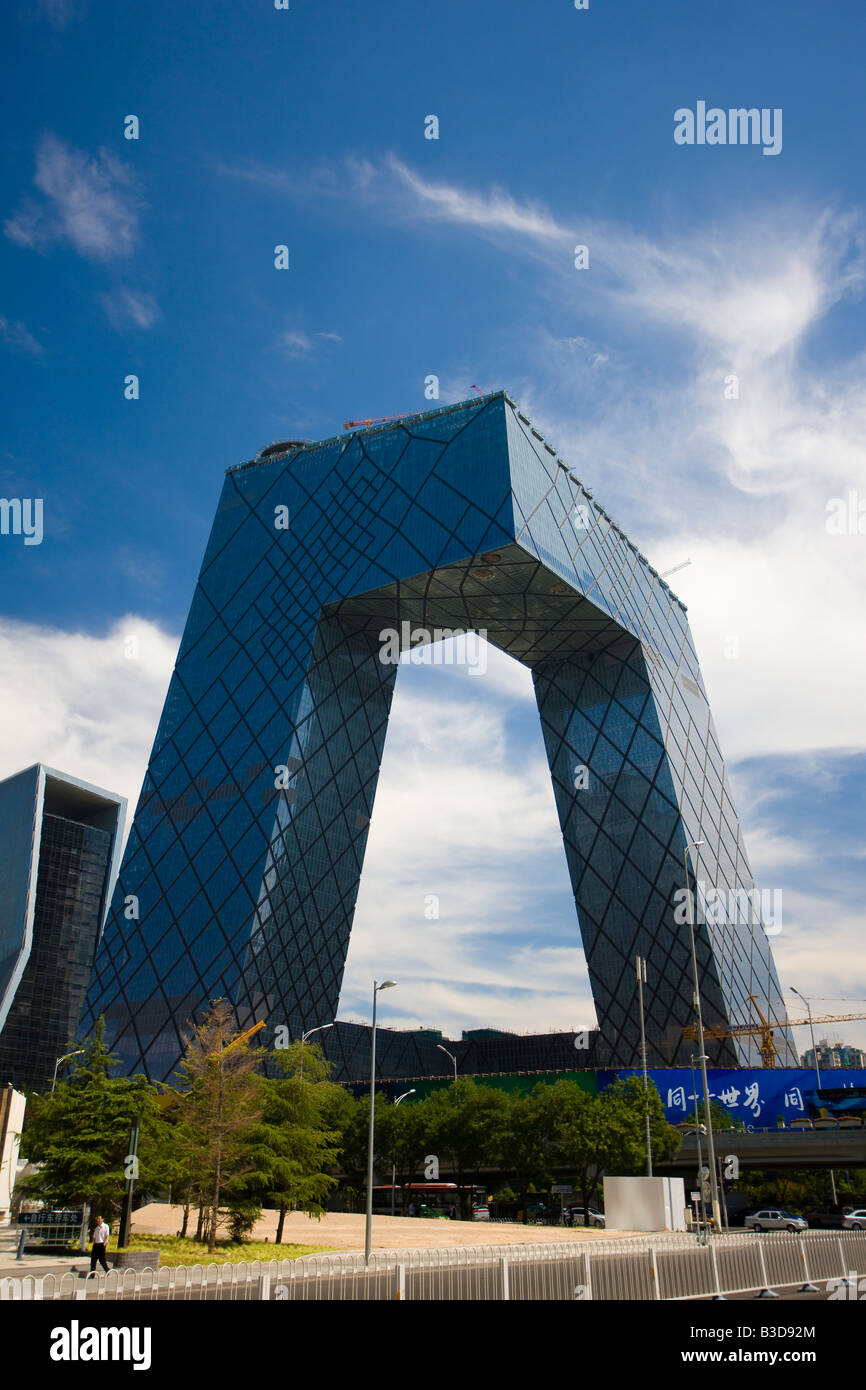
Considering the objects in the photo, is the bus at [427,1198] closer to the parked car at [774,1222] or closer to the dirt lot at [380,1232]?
the dirt lot at [380,1232]

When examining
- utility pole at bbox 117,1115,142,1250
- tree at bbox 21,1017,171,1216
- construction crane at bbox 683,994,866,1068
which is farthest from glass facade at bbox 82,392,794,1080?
utility pole at bbox 117,1115,142,1250

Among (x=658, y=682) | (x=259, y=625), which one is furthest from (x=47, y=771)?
(x=658, y=682)

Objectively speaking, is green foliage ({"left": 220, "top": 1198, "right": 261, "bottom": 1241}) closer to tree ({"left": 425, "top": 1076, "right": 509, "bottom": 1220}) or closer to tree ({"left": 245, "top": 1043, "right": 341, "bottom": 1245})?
tree ({"left": 245, "top": 1043, "right": 341, "bottom": 1245})

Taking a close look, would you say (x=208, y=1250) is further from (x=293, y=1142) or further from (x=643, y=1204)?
(x=643, y=1204)

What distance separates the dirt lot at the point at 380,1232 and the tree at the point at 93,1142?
790 centimetres

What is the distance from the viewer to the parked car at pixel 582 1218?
60.3 metres

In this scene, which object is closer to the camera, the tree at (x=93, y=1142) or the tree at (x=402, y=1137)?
the tree at (x=93, y=1142)

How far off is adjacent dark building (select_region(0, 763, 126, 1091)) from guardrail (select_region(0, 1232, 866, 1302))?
362ft

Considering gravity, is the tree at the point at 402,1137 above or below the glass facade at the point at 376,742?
below

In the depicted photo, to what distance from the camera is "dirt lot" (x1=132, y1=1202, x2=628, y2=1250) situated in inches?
1590

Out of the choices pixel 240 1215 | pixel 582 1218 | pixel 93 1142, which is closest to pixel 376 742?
pixel 582 1218

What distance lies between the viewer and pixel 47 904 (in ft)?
445

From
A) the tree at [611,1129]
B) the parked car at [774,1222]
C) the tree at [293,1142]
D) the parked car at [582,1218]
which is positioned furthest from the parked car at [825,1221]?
the tree at [293,1142]

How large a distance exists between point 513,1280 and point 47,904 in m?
129
